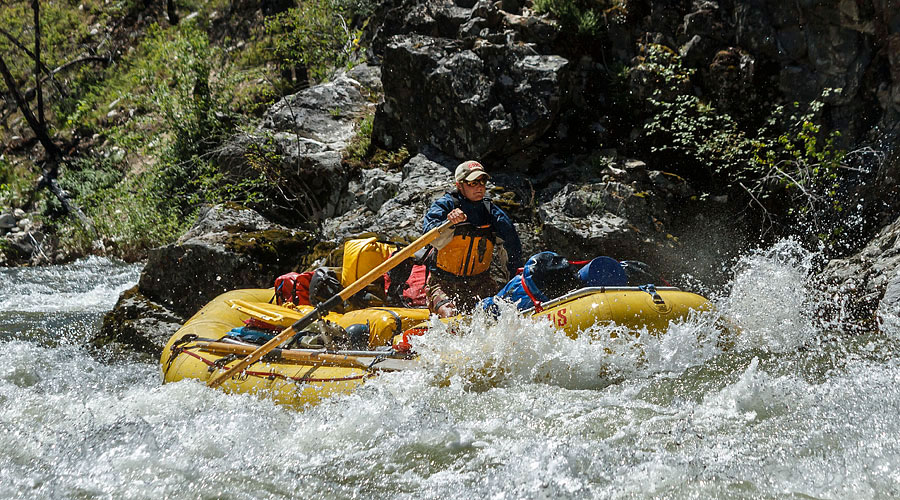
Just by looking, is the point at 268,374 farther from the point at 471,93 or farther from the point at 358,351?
the point at 471,93

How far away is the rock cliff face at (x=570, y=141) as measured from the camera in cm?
666

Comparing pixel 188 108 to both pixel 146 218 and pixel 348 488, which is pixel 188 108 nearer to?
pixel 146 218

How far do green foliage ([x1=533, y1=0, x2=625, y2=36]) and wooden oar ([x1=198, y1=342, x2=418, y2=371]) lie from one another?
604cm

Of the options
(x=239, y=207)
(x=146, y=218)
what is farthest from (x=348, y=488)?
(x=146, y=218)

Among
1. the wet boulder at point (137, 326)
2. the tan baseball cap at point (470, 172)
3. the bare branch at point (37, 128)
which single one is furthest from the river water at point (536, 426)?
the bare branch at point (37, 128)

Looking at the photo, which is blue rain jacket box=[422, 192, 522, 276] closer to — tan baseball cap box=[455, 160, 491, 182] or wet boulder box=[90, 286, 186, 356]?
tan baseball cap box=[455, 160, 491, 182]

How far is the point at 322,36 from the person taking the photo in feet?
39.0

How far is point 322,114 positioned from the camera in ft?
32.3

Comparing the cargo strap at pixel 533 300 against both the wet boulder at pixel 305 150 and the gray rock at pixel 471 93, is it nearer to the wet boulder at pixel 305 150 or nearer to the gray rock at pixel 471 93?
the gray rock at pixel 471 93

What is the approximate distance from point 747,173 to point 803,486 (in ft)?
17.6

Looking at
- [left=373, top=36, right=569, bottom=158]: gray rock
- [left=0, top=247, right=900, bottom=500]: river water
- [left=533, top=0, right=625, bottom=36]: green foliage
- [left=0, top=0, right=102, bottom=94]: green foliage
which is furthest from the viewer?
[left=0, top=0, right=102, bottom=94]: green foliage

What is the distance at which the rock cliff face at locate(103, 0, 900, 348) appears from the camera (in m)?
6.66

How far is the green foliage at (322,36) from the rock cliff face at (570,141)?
259 centimetres

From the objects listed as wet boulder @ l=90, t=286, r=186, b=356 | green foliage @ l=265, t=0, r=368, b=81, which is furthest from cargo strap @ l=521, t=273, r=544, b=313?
green foliage @ l=265, t=0, r=368, b=81
